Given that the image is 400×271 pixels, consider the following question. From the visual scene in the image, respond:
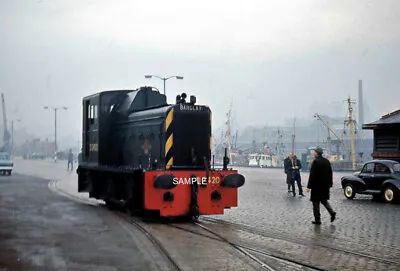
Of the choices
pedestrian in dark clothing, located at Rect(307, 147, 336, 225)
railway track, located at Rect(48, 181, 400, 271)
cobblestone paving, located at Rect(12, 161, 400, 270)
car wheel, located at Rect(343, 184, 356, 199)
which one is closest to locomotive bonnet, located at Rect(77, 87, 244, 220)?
railway track, located at Rect(48, 181, 400, 271)

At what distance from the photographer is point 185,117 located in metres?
15.6

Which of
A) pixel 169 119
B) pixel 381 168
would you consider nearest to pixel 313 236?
pixel 169 119

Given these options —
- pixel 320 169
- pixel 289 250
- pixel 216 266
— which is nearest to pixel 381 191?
pixel 320 169

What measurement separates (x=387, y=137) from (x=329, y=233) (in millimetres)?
14060

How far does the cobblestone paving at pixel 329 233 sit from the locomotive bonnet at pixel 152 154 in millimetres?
1232

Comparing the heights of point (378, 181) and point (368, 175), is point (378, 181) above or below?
below

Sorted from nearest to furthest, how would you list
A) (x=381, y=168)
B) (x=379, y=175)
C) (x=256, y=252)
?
(x=256, y=252), (x=379, y=175), (x=381, y=168)

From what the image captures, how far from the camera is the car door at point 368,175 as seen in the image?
21.2 meters

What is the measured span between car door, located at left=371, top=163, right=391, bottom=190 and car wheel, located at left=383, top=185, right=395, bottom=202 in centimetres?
41

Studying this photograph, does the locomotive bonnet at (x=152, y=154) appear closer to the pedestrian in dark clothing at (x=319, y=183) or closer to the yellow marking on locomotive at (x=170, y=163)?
the yellow marking on locomotive at (x=170, y=163)

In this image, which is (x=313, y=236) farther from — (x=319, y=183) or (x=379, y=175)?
(x=379, y=175)

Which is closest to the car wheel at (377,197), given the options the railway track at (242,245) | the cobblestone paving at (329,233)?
the cobblestone paving at (329,233)

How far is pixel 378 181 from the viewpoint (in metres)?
21.0

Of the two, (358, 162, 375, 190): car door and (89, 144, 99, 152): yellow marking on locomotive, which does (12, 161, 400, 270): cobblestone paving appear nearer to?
(358, 162, 375, 190): car door
